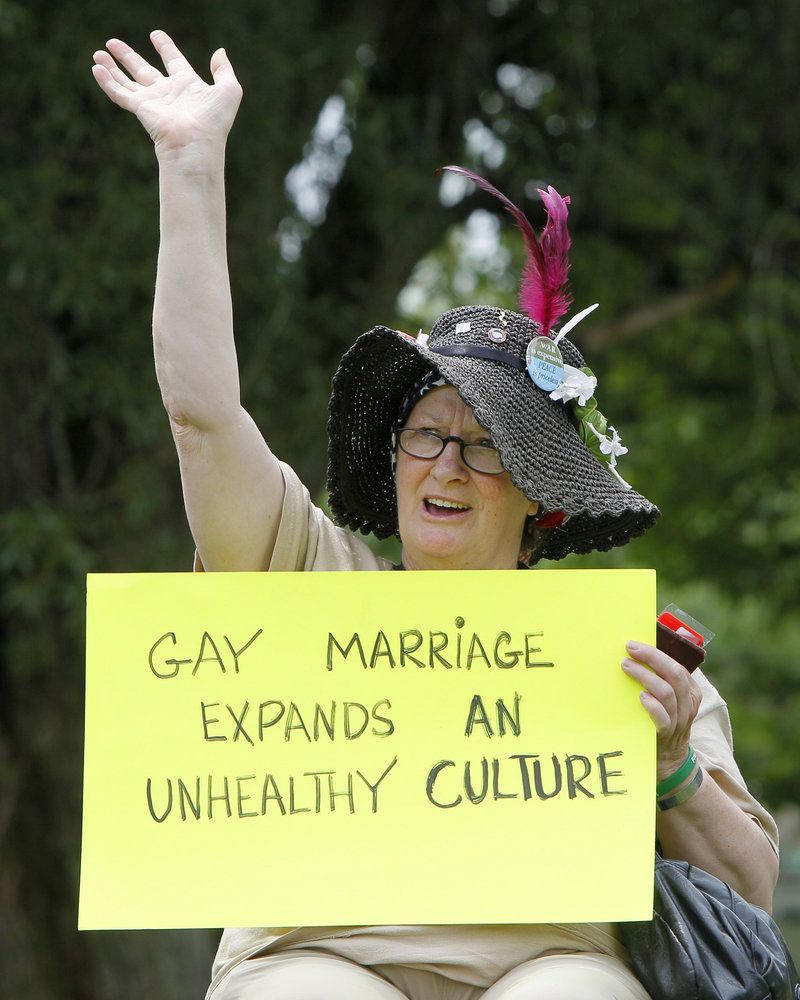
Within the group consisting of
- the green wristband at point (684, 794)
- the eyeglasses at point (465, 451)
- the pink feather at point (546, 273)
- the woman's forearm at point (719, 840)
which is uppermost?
the pink feather at point (546, 273)

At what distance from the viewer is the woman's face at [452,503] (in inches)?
84.0

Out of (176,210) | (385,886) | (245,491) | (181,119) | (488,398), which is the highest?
(181,119)

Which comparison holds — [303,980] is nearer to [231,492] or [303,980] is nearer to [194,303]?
[231,492]

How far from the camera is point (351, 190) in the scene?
218 inches

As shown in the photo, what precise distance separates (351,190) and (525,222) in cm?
335

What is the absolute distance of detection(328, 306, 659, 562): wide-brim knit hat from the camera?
2.11 meters

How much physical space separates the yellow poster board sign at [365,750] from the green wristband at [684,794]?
91mm

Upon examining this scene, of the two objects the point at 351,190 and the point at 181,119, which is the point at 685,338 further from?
the point at 181,119

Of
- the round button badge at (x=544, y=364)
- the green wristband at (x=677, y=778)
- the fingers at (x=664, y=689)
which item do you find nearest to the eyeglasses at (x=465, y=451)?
the round button badge at (x=544, y=364)

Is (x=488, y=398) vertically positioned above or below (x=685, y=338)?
below

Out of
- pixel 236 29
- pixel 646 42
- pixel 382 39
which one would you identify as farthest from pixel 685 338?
pixel 236 29

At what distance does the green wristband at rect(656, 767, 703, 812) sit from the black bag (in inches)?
3.4

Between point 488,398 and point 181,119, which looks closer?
point 181,119

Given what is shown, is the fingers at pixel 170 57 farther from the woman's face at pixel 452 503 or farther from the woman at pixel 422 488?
the woman's face at pixel 452 503
